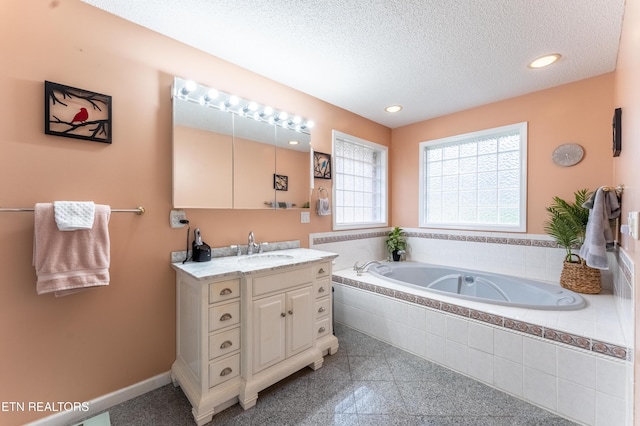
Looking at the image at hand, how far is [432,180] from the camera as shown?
3.52 meters

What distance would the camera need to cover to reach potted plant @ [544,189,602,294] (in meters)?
2.26

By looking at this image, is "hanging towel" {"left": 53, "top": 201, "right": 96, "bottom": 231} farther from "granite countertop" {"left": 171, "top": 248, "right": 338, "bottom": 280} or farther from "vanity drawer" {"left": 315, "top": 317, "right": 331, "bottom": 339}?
"vanity drawer" {"left": 315, "top": 317, "right": 331, "bottom": 339}

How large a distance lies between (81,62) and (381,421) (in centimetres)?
273

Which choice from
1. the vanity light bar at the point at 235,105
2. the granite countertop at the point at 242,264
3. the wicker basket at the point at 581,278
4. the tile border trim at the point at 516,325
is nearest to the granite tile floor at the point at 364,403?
the tile border trim at the point at 516,325

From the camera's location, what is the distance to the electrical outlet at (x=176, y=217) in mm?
1884

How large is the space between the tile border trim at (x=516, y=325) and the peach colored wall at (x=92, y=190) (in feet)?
5.29

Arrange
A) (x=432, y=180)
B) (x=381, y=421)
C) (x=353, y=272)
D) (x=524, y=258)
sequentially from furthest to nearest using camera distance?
(x=432, y=180) → (x=353, y=272) → (x=524, y=258) → (x=381, y=421)

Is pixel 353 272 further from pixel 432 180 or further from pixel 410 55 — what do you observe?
pixel 410 55

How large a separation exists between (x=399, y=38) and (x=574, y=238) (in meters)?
2.28

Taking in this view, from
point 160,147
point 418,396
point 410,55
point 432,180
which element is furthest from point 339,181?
→ point 418,396

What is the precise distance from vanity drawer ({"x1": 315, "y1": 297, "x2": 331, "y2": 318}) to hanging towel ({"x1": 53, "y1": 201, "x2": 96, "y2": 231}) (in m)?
1.57

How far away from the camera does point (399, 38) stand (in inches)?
73.3

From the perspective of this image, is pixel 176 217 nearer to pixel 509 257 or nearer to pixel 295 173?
pixel 295 173

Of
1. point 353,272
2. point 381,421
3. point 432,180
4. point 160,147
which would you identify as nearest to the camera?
point 381,421
